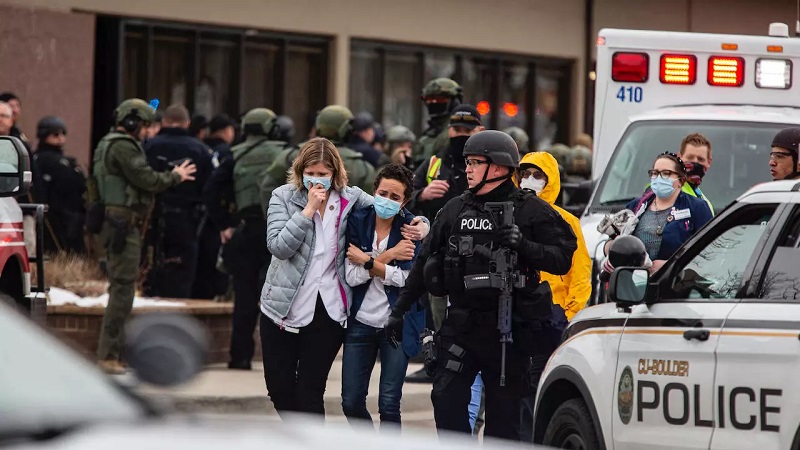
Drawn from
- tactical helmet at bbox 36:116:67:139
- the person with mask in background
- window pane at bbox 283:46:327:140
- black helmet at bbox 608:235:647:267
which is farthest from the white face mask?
window pane at bbox 283:46:327:140

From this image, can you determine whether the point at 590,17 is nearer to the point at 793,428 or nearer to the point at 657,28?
the point at 657,28

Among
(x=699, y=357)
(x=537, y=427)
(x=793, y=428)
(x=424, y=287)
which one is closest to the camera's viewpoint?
(x=793, y=428)

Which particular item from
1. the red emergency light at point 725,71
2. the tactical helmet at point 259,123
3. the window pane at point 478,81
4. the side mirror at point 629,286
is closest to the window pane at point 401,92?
the window pane at point 478,81

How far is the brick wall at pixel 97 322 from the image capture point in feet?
44.7

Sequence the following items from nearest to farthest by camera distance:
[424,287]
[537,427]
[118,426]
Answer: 1. [118,426]
2. [537,427]
3. [424,287]

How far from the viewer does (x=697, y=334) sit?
6.60m

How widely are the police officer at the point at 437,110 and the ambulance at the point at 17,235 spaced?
3228mm

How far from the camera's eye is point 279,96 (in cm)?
2445

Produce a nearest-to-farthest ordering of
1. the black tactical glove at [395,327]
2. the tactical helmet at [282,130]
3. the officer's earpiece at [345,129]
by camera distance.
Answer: the black tactical glove at [395,327], the officer's earpiece at [345,129], the tactical helmet at [282,130]

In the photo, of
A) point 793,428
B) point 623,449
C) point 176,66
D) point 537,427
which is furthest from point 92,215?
point 176,66

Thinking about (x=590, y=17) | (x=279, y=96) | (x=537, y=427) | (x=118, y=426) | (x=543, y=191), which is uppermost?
(x=590, y=17)

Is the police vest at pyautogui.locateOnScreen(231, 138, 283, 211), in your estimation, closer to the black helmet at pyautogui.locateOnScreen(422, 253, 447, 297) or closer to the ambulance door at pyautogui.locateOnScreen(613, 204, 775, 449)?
the black helmet at pyautogui.locateOnScreen(422, 253, 447, 297)

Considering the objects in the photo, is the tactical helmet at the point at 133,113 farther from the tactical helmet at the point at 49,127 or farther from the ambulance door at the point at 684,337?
the ambulance door at the point at 684,337

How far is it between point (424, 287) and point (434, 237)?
1.00 feet
